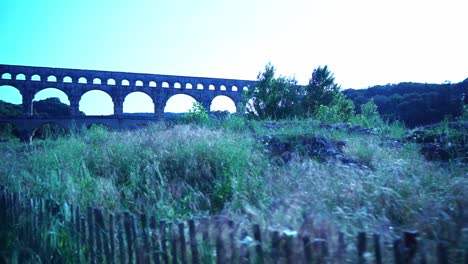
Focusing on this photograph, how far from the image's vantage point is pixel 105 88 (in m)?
39.1

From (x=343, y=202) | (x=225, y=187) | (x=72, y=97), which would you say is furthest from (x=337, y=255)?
(x=72, y=97)

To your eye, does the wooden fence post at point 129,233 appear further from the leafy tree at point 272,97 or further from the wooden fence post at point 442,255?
the leafy tree at point 272,97

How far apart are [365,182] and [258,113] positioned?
59.0 feet

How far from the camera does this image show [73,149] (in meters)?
6.58

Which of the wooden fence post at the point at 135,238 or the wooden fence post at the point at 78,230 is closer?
the wooden fence post at the point at 135,238

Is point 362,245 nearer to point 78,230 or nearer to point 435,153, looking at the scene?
point 78,230

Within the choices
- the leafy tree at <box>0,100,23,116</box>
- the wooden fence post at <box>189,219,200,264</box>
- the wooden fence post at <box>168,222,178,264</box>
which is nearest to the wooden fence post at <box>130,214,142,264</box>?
the wooden fence post at <box>168,222,178,264</box>

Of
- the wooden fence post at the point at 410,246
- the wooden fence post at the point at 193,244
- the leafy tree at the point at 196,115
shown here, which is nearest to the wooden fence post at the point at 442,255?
the wooden fence post at the point at 410,246

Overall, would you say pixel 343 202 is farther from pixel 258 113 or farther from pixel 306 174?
pixel 258 113

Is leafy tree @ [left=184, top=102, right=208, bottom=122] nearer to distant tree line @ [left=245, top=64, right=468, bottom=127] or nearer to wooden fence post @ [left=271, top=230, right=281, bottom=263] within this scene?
distant tree line @ [left=245, top=64, right=468, bottom=127]

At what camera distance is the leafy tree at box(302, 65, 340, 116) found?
82.8 ft

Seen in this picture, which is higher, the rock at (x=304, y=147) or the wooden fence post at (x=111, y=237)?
the rock at (x=304, y=147)

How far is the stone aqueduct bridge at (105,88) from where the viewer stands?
33259 millimetres

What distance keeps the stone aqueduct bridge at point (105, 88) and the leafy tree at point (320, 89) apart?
14.7m
